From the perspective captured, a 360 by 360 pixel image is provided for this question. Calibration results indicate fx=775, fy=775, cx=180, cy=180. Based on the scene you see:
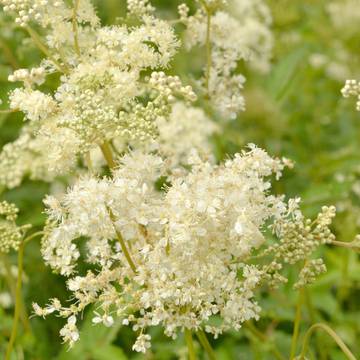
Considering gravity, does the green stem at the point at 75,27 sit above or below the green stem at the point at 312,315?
above

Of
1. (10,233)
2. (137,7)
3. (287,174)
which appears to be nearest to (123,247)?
(10,233)

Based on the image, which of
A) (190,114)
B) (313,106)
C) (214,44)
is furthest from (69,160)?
(313,106)

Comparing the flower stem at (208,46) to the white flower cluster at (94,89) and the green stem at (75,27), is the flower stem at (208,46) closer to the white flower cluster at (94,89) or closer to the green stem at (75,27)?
the white flower cluster at (94,89)

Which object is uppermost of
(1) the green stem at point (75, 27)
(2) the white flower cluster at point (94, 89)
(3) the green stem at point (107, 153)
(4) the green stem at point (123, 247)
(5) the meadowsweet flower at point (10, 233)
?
(1) the green stem at point (75, 27)

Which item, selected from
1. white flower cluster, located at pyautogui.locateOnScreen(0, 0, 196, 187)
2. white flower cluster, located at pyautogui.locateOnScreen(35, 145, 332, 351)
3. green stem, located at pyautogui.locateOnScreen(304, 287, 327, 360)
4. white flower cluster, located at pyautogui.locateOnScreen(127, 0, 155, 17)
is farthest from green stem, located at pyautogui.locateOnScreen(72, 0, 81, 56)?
green stem, located at pyautogui.locateOnScreen(304, 287, 327, 360)

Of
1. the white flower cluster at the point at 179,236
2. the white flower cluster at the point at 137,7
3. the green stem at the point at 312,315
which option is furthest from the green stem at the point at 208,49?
the green stem at the point at 312,315

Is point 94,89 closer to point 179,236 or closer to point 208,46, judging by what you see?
point 179,236

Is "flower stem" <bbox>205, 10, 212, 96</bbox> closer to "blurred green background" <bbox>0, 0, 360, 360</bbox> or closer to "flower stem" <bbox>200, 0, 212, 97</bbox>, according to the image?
"flower stem" <bbox>200, 0, 212, 97</bbox>

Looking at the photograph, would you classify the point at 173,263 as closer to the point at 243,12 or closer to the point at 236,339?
the point at 236,339
